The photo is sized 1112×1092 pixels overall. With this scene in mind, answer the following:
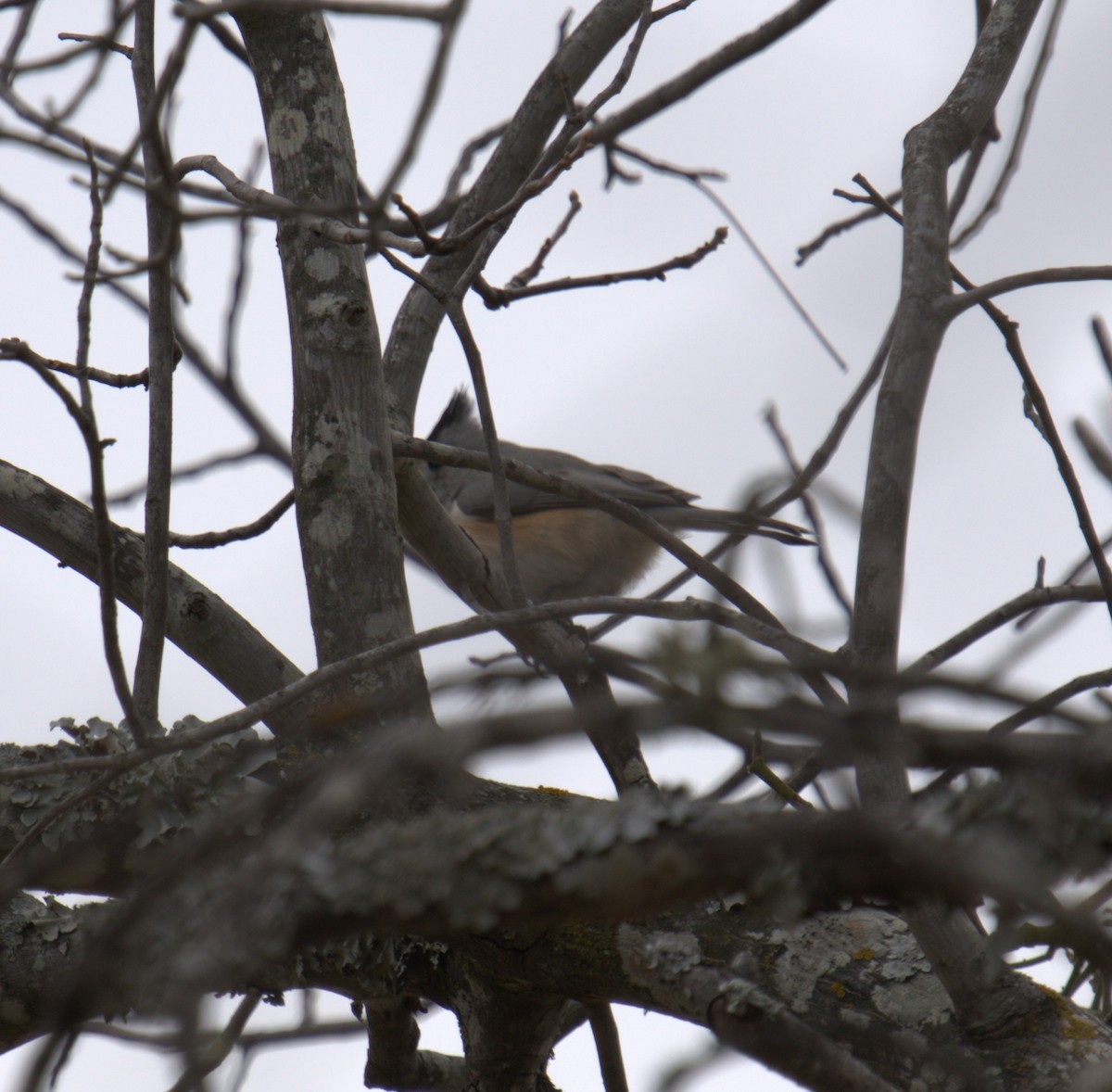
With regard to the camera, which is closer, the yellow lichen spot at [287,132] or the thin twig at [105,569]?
the thin twig at [105,569]

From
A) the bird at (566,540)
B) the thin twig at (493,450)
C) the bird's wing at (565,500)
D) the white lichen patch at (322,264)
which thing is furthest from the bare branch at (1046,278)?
the bird at (566,540)

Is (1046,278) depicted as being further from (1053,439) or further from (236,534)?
(236,534)

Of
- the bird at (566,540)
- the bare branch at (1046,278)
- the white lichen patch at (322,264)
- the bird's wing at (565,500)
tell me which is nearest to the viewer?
the bare branch at (1046,278)

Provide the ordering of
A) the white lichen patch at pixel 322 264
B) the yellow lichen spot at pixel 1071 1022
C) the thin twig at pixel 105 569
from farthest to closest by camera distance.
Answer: the white lichen patch at pixel 322 264 → the thin twig at pixel 105 569 → the yellow lichen spot at pixel 1071 1022

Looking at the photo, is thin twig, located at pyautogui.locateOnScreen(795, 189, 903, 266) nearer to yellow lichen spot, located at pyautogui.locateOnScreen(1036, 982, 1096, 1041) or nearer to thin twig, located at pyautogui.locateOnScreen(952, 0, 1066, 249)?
thin twig, located at pyautogui.locateOnScreen(952, 0, 1066, 249)

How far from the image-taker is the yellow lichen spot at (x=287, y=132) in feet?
7.54

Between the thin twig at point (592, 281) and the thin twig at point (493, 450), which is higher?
the thin twig at point (592, 281)

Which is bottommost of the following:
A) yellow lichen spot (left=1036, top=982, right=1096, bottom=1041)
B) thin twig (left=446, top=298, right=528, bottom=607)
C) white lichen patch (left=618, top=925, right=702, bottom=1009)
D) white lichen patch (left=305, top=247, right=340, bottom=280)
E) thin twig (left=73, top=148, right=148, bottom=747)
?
yellow lichen spot (left=1036, top=982, right=1096, bottom=1041)

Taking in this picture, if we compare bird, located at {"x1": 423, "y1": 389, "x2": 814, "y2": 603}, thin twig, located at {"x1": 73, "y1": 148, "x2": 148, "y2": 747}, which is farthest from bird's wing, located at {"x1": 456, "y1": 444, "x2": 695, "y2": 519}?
thin twig, located at {"x1": 73, "y1": 148, "x2": 148, "y2": 747}

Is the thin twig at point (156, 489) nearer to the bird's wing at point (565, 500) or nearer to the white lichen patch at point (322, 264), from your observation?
the white lichen patch at point (322, 264)

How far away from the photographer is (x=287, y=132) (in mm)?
2309

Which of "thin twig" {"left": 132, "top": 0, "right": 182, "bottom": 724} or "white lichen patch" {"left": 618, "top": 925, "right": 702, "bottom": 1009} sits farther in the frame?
"thin twig" {"left": 132, "top": 0, "right": 182, "bottom": 724}

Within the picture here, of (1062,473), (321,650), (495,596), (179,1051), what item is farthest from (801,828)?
(495,596)

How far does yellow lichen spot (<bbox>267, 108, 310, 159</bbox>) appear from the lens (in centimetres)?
230
